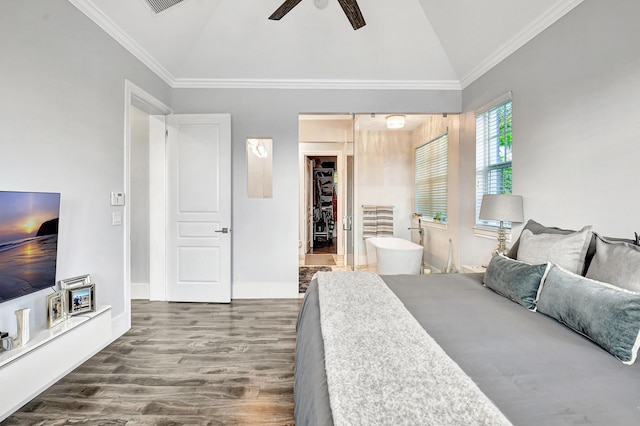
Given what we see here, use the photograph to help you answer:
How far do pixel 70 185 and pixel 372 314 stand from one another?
2.38 meters

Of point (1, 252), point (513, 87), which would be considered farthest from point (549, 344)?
point (1, 252)

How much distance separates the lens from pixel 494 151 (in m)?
3.20

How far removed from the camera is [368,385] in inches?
34.1

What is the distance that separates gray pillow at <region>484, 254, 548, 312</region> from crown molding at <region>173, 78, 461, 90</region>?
2.68 m

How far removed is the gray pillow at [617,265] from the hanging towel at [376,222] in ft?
10.8

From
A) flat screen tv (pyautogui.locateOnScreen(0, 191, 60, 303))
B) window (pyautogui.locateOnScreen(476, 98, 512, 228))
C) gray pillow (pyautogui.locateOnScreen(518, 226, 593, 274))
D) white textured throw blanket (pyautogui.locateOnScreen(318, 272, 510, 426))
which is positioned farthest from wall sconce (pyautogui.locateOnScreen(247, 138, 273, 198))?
gray pillow (pyautogui.locateOnScreen(518, 226, 593, 274))

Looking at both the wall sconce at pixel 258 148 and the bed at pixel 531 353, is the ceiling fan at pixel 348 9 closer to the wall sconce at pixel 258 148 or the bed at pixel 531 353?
the wall sconce at pixel 258 148

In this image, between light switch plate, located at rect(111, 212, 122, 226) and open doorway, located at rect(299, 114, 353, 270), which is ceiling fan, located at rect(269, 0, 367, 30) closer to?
open doorway, located at rect(299, 114, 353, 270)

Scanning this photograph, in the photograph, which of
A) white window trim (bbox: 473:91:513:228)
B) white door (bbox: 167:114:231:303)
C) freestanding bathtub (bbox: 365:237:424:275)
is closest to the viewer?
white window trim (bbox: 473:91:513:228)

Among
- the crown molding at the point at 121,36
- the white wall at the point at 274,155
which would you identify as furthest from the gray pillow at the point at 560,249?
the crown molding at the point at 121,36

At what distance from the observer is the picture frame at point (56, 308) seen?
6.38ft

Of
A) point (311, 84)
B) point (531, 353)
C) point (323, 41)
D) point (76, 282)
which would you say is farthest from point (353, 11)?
point (76, 282)

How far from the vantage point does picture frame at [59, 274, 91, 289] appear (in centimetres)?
212

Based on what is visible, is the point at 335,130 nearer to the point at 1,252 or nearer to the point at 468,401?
the point at 1,252
